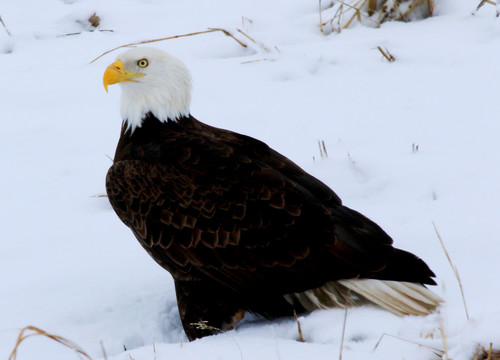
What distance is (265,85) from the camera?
619 centimetres

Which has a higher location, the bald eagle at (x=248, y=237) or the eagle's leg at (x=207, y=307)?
the bald eagle at (x=248, y=237)

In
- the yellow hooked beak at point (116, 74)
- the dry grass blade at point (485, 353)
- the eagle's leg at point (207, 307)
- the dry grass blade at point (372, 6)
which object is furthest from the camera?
the dry grass blade at point (372, 6)

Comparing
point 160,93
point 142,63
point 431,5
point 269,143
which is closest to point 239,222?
point 160,93

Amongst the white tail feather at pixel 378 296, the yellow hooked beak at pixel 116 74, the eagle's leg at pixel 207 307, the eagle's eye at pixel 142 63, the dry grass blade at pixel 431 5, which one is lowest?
the eagle's leg at pixel 207 307

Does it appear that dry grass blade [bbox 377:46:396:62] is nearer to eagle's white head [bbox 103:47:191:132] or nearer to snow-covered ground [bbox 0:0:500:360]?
snow-covered ground [bbox 0:0:500:360]

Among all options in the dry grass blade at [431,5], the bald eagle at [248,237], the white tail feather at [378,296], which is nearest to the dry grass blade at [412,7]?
the dry grass blade at [431,5]

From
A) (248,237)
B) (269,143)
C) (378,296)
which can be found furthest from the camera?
(269,143)

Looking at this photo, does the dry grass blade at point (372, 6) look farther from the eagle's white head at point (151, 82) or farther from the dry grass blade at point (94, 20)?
the eagle's white head at point (151, 82)

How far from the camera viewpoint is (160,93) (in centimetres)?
425

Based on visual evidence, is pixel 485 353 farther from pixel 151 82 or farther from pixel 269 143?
pixel 269 143

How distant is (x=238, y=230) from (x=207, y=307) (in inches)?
19.3

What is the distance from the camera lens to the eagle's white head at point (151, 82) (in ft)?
13.8

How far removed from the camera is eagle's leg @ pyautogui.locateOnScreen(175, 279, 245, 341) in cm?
381

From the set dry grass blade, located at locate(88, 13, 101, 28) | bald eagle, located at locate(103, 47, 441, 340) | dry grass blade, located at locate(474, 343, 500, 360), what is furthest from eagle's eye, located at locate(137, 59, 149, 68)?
dry grass blade, located at locate(88, 13, 101, 28)
